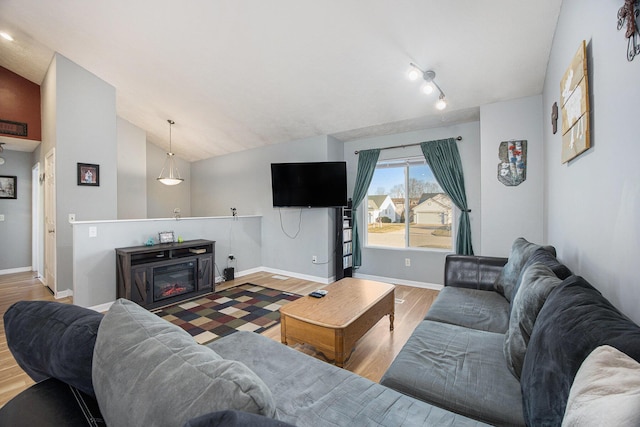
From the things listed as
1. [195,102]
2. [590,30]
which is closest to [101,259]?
[195,102]

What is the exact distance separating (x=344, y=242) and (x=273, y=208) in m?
1.55

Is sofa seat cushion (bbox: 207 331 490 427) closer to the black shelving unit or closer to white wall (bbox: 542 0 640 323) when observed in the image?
white wall (bbox: 542 0 640 323)

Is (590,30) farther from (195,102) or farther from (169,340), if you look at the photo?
(195,102)

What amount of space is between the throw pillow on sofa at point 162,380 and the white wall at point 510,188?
3.47m

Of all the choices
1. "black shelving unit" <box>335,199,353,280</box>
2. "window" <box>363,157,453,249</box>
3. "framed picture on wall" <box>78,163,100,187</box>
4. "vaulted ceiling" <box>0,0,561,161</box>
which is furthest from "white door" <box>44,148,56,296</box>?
"window" <box>363,157,453,249</box>

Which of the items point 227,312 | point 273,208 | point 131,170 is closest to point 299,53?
point 273,208

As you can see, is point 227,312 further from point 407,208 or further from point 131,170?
point 131,170

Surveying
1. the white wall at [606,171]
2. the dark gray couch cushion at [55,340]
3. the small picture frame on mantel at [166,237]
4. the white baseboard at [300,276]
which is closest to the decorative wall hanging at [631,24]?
the white wall at [606,171]

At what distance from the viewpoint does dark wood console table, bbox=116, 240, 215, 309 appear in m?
3.29

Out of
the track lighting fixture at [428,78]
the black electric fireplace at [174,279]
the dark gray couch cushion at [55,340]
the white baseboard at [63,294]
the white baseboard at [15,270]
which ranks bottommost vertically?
the white baseboard at [63,294]

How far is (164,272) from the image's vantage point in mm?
3564

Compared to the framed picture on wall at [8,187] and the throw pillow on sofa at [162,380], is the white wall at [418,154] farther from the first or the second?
the framed picture on wall at [8,187]

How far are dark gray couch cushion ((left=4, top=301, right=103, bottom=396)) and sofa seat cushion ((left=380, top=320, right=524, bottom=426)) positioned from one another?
1191 millimetres

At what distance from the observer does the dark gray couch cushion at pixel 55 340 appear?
0.77m
